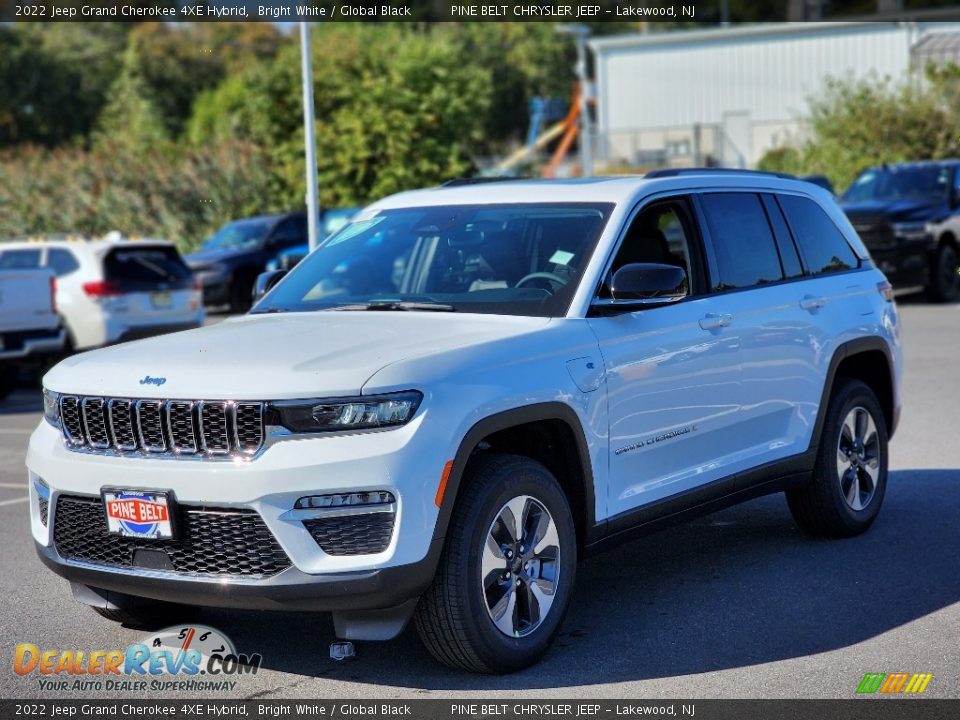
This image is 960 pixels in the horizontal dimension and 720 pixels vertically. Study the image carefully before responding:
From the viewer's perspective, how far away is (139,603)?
5676 millimetres

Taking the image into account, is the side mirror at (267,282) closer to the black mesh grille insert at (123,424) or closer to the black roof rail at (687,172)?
→ the black roof rail at (687,172)

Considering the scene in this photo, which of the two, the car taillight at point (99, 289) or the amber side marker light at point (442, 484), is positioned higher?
the amber side marker light at point (442, 484)

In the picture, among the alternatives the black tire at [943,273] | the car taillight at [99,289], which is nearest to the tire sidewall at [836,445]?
the car taillight at [99,289]

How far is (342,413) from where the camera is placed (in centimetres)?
477

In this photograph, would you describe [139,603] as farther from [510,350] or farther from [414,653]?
[510,350]

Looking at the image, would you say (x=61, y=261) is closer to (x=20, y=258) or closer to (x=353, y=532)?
(x=20, y=258)

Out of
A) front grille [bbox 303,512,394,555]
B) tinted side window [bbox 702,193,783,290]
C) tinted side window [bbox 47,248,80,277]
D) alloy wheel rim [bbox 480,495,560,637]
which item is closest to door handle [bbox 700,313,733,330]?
tinted side window [bbox 702,193,783,290]

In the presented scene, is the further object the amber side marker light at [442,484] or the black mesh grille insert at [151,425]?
the black mesh grille insert at [151,425]

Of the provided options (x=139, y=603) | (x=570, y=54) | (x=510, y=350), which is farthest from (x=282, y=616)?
(x=570, y=54)

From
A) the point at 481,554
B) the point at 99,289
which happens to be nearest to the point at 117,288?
the point at 99,289

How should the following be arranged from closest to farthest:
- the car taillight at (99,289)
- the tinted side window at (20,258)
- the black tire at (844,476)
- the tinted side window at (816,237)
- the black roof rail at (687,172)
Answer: the black roof rail at (687,172), the black tire at (844,476), the tinted side window at (816,237), the car taillight at (99,289), the tinted side window at (20,258)

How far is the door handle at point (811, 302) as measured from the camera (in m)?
7.05

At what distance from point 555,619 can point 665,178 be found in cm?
224

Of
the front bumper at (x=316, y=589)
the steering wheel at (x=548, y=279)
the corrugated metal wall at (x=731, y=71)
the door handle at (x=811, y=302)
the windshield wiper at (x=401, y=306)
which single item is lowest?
the front bumper at (x=316, y=589)
